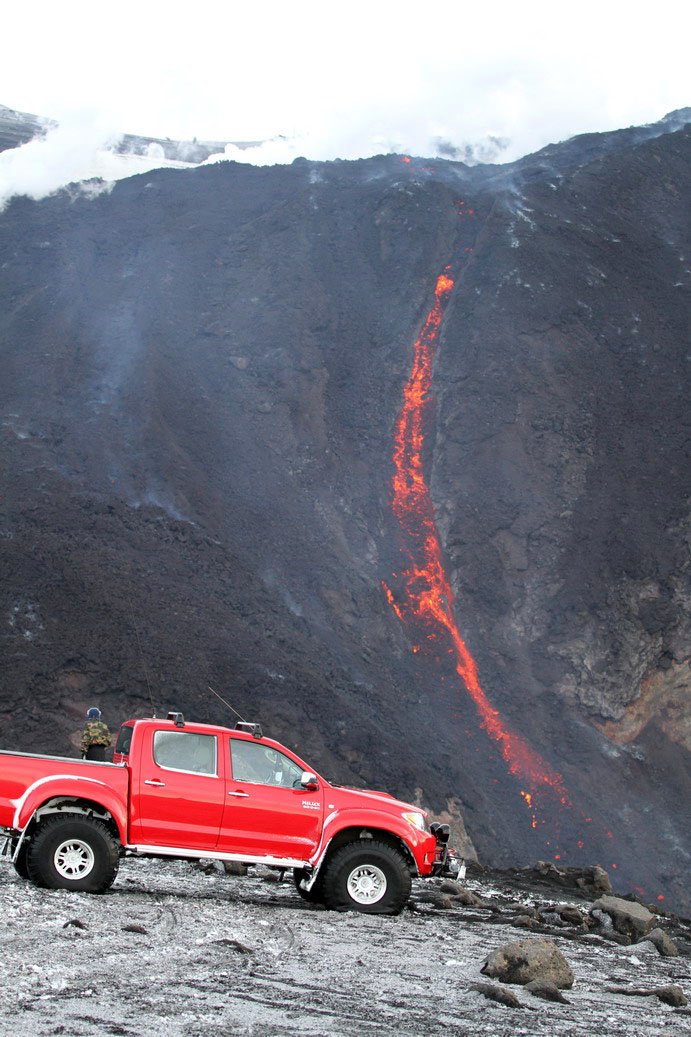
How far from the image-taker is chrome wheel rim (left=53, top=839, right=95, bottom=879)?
11.0 meters

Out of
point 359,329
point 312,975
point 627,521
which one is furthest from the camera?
Result: point 359,329

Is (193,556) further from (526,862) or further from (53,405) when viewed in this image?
(526,862)

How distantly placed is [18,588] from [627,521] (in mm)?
26133

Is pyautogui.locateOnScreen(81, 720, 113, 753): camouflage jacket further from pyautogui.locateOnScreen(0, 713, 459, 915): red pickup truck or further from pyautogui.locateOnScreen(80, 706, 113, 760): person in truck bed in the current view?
pyautogui.locateOnScreen(0, 713, 459, 915): red pickup truck

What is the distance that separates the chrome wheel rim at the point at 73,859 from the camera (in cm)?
1096

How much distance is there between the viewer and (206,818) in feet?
37.6

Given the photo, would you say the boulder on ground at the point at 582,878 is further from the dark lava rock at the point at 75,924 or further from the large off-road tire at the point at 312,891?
the dark lava rock at the point at 75,924

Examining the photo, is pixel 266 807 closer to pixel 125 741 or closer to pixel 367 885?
pixel 367 885

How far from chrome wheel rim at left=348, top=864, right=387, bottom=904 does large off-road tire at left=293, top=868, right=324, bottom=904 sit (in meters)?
0.35

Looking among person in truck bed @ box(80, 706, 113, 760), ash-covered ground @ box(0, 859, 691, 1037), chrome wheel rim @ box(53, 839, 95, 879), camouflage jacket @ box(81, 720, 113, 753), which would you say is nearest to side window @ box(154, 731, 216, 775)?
chrome wheel rim @ box(53, 839, 95, 879)

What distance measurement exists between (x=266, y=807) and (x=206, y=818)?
0.65m

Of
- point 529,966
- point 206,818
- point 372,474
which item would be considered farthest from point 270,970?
point 372,474

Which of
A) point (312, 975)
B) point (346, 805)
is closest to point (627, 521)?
point (346, 805)

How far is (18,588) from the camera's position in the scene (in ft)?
98.9
